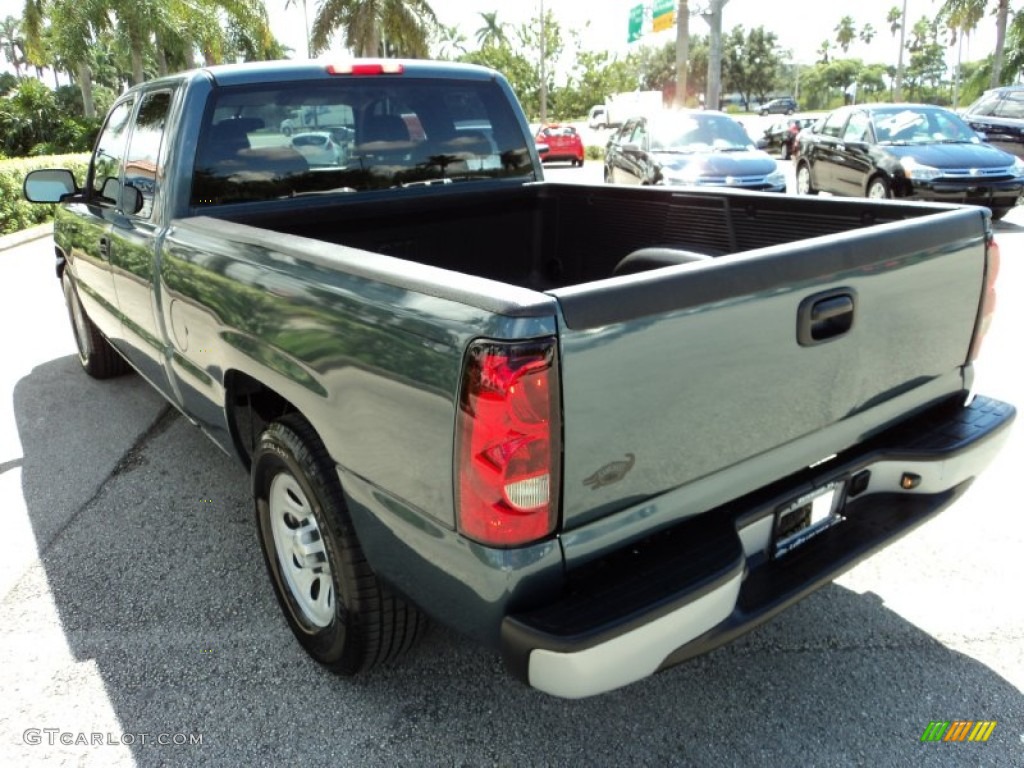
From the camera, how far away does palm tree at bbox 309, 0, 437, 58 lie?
31266 mm

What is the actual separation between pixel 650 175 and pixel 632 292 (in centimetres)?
1093

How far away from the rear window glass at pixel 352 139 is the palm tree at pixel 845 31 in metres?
133

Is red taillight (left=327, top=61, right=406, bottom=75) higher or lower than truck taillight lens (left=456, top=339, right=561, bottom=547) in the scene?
higher

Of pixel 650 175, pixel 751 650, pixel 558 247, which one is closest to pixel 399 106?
pixel 558 247

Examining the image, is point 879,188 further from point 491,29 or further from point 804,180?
point 491,29

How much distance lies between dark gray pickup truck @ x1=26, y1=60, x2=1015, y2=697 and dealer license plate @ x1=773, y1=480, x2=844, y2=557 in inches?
0.4

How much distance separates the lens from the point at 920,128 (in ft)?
39.6

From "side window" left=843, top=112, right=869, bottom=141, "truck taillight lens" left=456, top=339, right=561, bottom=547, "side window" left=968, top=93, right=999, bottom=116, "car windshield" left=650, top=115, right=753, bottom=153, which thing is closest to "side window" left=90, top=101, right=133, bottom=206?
"truck taillight lens" left=456, top=339, right=561, bottom=547

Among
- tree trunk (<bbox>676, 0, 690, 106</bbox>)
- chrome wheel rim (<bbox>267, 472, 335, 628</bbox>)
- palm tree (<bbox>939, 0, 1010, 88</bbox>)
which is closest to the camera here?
chrome wheel rim (<bbox>267, 472, 335, 628</bbox>)

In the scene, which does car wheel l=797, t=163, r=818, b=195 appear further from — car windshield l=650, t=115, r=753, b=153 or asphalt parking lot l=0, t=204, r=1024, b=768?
asphalt parking lot l=0, t=204, r=1024, b=768

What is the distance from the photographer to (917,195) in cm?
1110

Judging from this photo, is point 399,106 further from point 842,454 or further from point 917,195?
point 917,195

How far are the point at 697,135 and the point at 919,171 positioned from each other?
345 centimetres

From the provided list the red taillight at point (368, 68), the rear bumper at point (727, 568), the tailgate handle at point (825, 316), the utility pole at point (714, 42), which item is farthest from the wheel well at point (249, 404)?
the utility pole at point (714, 42)
